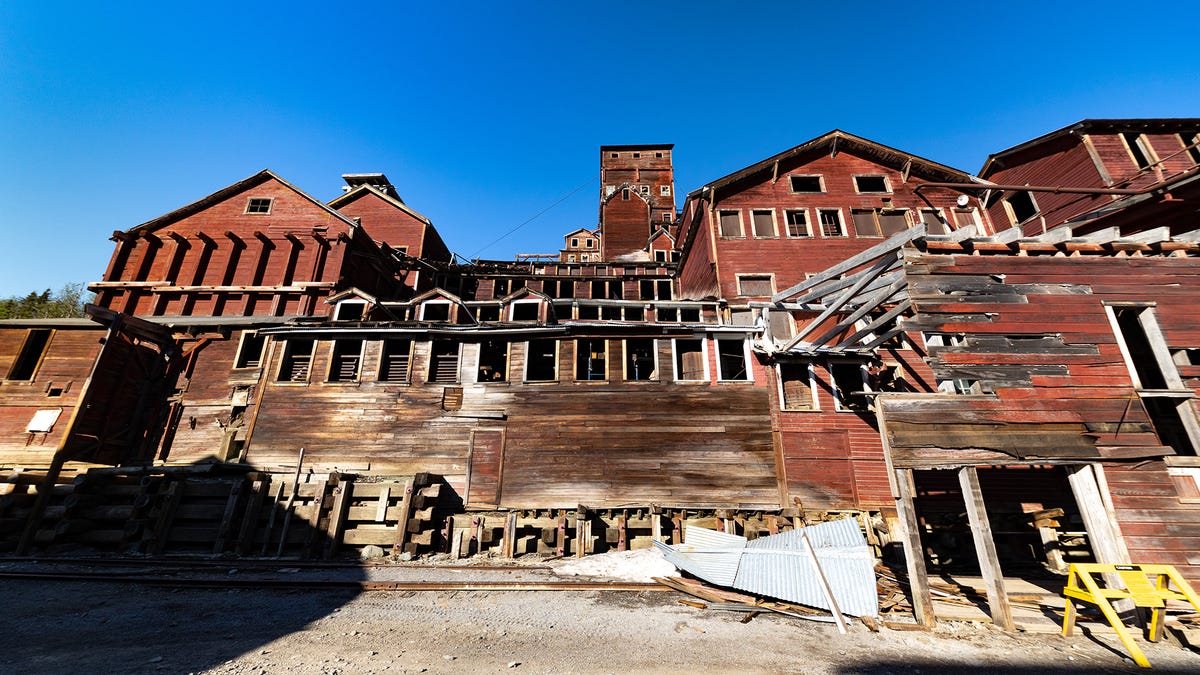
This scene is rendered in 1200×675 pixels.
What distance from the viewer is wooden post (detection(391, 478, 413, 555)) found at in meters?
12.0

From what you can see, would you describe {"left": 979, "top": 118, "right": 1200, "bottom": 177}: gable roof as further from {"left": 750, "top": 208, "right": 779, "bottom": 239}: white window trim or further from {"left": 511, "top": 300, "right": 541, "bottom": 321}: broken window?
{"left": 511, "top": 300, "right": 541, "bottom": 321}: broken window

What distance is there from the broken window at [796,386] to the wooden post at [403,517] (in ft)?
41.2

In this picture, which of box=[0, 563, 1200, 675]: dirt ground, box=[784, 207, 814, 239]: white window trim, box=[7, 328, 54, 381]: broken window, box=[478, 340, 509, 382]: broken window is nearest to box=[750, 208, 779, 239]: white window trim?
box=[784, 207, 814, 239]: white window trim

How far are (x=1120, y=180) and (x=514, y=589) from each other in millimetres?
28565

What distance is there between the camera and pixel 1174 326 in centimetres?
877

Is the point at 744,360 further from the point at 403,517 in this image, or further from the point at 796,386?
the point at 403,517

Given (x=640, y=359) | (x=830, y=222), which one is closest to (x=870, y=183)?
(x=830, y=222)

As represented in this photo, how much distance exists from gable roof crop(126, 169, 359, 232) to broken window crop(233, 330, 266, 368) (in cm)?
777

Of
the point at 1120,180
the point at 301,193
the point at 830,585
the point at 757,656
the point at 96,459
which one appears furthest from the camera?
the point at 301,193

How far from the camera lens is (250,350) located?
17719 mm

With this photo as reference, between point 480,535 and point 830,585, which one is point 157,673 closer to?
point 480,535

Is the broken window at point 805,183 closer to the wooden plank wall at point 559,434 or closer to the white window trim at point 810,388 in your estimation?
the white window trim at point 810,388

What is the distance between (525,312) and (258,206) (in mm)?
17619

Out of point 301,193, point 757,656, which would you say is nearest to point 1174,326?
point 757,656
